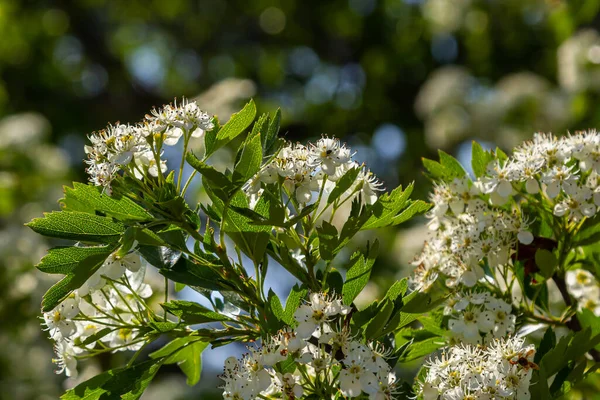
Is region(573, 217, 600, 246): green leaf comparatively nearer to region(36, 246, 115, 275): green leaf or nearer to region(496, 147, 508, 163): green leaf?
region(496, 147, 508, 163): green leaf

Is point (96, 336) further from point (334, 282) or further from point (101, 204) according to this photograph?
point (334, 282)

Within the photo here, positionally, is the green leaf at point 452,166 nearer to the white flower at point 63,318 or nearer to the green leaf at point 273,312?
the green leaf at point 273,312

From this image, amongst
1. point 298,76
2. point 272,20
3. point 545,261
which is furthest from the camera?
point 272,20

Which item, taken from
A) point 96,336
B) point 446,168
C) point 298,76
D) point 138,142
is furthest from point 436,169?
point 298,76

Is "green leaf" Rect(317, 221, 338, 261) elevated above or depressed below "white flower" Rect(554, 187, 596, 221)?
below

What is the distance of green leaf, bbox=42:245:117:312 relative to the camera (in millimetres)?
1181

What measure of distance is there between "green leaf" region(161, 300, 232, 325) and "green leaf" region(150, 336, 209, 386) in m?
0.06

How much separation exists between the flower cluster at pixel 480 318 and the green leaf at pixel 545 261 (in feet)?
0.32

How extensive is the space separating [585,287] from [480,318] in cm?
47

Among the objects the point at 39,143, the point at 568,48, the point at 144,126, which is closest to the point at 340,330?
the point at 144,126

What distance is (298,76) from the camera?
21.6ft

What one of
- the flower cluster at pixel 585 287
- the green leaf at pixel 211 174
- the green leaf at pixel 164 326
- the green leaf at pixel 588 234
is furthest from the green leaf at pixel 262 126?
the flower cluster at pixel 585 287

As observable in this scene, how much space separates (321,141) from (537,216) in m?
0.55

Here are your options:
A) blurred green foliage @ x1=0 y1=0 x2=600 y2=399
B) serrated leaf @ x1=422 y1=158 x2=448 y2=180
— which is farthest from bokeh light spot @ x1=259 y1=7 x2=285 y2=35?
serrated leaf @ x1=422 y1=158 x2=448 y2=180
